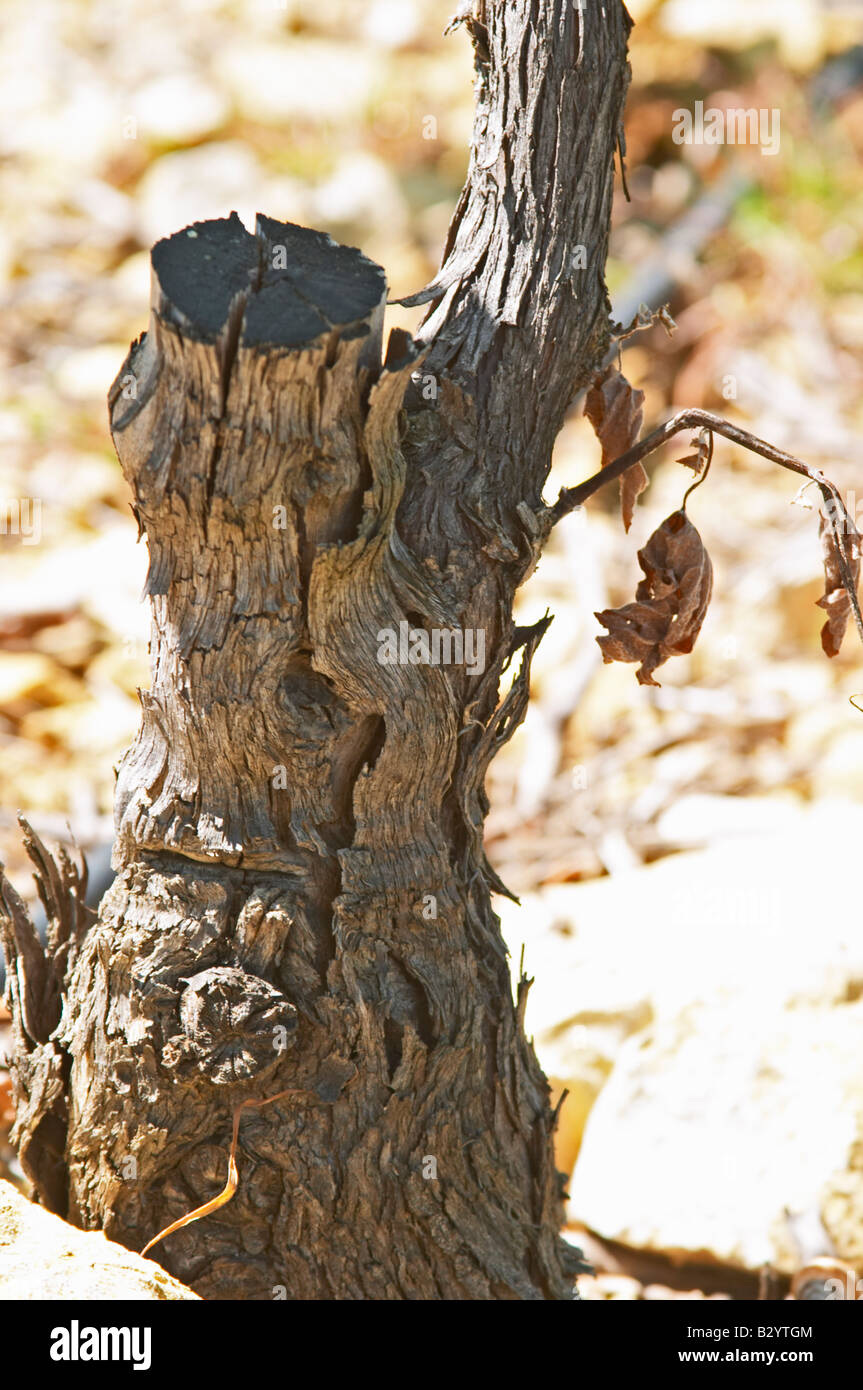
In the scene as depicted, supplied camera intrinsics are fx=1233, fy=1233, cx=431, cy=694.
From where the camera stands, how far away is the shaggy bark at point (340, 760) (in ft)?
5.06

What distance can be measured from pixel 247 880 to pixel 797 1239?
4.73 ft

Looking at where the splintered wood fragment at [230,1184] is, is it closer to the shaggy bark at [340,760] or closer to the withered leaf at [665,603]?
the shaggy bark at [340,760]

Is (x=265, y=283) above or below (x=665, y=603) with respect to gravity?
above

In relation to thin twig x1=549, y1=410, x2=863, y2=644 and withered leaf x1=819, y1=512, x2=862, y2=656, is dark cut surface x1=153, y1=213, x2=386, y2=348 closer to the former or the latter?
thin twig x1=549, y1=410, x2=863, y2=644

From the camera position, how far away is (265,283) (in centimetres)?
150

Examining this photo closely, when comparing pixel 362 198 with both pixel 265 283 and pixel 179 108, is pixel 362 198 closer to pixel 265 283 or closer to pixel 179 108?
pixel 179 108

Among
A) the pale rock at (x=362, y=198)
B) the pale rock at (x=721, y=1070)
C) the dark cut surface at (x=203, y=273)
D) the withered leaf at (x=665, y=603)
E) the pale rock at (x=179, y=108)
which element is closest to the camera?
the dark cut surface at (x=203, y=273)

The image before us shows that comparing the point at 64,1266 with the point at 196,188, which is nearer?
the point at 64,1266

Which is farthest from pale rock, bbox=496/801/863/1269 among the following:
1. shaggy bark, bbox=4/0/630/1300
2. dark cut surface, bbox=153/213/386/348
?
dark cut surface, bbox=153/213/386/348

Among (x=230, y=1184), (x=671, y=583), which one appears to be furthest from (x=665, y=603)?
(x=230, y=1184)

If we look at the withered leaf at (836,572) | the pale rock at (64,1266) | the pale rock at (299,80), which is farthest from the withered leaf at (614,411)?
the pale rock at (299,80)

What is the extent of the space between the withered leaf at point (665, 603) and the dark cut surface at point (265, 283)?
589mm

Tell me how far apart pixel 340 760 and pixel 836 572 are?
2.42ft
